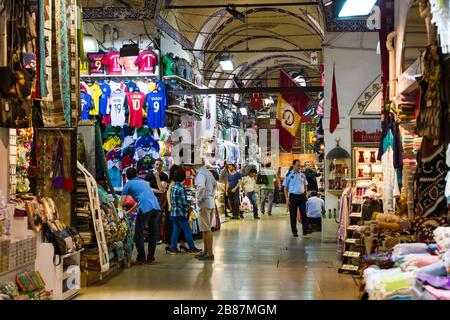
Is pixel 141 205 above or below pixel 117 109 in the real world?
below

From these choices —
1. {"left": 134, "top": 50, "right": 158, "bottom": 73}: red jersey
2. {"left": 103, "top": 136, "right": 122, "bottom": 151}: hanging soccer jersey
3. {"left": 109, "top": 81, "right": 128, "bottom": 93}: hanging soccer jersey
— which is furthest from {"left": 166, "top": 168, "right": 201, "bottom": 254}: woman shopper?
{"left": 134, "top": 50, "right": 158, "bottom": 73}: red jersey

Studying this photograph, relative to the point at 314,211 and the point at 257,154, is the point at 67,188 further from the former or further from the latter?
the point at 257,154

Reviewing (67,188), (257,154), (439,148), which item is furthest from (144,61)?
(257,154)

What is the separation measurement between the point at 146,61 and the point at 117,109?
3.91ft

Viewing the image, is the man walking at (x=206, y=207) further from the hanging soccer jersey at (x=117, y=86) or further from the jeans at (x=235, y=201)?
the jeans at (x=235, y=201)

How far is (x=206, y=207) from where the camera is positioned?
9.67 meters

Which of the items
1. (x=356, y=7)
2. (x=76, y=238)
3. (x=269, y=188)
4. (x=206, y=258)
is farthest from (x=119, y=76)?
(x=269, y=188)

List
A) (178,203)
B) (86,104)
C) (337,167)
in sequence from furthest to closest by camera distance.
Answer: (86,104), (337,167), (178,203)

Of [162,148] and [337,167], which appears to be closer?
[337,167]

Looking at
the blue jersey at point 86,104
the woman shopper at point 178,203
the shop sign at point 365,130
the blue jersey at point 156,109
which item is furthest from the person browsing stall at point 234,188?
the woman shopper at point 178,203

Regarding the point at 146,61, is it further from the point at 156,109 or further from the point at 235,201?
the point at 235,201

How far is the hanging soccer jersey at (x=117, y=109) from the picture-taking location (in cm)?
1344

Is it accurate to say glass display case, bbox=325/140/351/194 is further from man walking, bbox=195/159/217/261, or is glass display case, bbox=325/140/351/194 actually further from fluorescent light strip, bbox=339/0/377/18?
fluorescent light strip, bbox=339/0/377/18

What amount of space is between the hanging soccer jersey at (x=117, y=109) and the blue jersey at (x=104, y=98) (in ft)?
0.33
